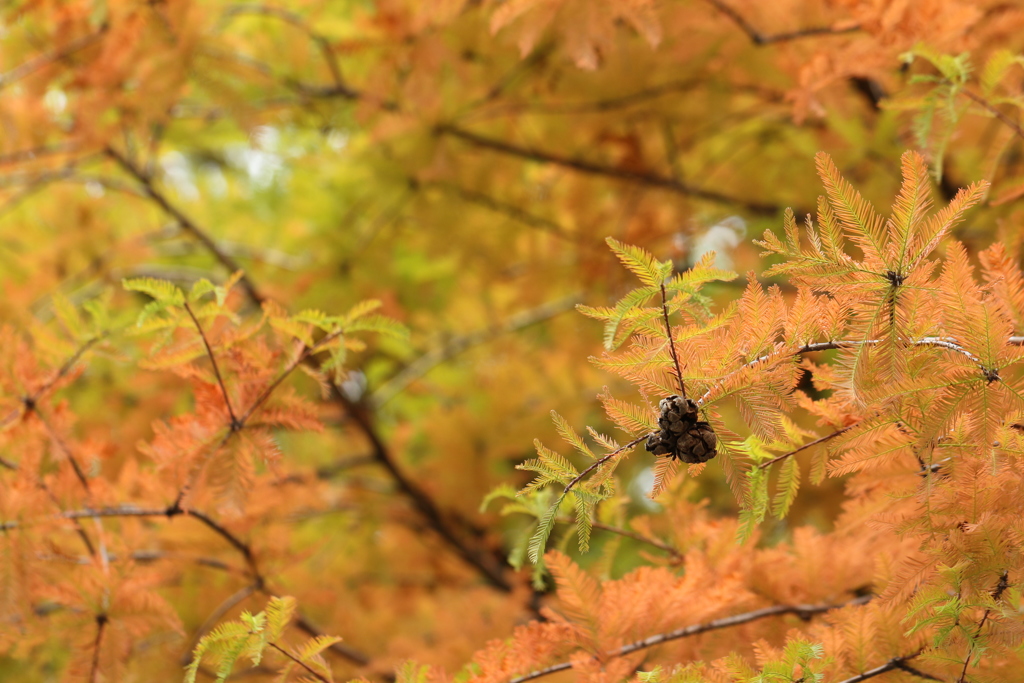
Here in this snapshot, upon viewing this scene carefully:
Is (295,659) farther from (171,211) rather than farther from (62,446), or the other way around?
(171,211)

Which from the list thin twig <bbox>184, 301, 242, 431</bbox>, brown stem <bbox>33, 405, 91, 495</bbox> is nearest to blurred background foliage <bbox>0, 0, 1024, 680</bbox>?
brown stem <bbox>33, 405, 91, 495</bbox>

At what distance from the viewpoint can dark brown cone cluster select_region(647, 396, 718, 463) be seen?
0.74m

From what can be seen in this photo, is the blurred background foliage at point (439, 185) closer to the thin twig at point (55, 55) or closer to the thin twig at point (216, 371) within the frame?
the thin twig at point (55, 55)

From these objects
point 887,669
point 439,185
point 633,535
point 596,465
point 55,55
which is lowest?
point 887,669

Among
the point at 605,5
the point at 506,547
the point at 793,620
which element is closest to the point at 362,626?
the point at 506,547

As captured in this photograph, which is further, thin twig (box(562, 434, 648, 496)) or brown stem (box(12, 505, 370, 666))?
brown stem (box(12, 505, 370, 666))

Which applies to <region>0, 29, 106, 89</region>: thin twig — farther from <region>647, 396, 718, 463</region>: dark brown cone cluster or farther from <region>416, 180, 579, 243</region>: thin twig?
<region>647, 396, 718, 463</region>: dark brown cone cluster

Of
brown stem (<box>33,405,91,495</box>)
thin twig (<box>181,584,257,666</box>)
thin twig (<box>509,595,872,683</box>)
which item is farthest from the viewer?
thin twig (<box>181,584,257,666</box>)

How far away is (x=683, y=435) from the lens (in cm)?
74

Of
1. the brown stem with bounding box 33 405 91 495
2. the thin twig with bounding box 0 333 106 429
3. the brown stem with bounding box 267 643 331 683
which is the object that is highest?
the thin twig with bounding box 0 333 106 429

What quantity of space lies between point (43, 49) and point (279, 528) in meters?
1.44

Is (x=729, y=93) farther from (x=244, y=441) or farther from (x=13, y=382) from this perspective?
(x=13, y=382)

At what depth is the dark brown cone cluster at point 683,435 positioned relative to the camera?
74cm

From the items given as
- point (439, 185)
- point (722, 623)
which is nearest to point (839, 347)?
point (722, 623)
